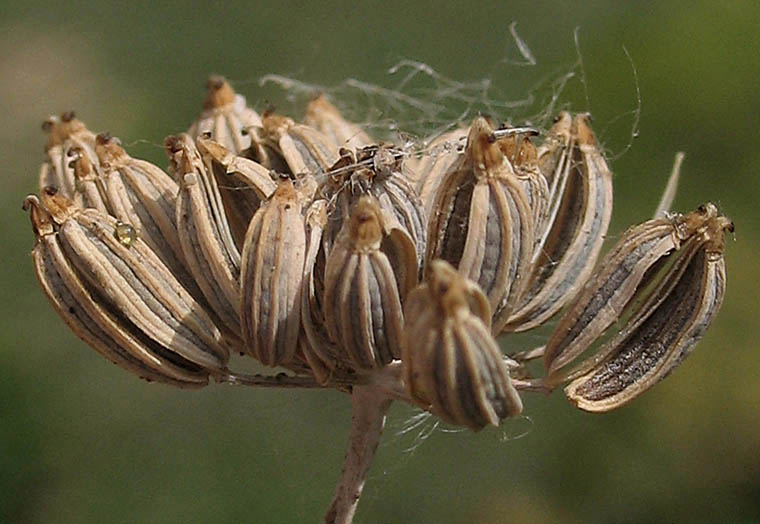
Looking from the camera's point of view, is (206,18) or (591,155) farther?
(206,18)

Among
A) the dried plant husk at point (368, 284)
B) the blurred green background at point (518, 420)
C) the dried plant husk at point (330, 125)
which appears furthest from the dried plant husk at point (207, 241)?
the blurred green background at point (518, 420)

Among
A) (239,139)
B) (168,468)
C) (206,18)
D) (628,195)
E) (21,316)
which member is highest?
(206,18)

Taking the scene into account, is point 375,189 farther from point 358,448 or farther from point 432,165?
point 358,448

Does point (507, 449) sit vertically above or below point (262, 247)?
below

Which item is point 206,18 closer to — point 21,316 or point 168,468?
point 21,316

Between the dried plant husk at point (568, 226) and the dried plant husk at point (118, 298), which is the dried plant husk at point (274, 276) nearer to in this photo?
the dried plant husk at point (118, 298)

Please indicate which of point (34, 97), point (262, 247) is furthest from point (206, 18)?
point (262, 247)

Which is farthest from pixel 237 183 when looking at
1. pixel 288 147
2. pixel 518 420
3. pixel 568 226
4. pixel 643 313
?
pixel 518 420
